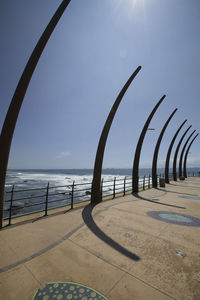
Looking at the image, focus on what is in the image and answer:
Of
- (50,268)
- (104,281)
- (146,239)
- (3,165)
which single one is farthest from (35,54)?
(146,239)

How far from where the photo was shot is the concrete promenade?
2010 millimetres

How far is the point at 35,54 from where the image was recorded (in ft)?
14.8

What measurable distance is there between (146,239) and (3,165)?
457 centimetres

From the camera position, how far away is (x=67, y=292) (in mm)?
1891

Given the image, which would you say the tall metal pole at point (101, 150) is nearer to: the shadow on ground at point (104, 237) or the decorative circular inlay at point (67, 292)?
the shadow on ground at point (104, 237)

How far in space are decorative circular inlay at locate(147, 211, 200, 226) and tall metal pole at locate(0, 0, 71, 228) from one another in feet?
17.7

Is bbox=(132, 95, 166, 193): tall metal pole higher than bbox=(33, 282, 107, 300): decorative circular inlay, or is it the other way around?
bbox=(132, 95, 166, 193): tall metal pole

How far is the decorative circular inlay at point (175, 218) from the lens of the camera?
462 centimetres

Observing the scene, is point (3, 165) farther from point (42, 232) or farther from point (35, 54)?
point (35, 54)

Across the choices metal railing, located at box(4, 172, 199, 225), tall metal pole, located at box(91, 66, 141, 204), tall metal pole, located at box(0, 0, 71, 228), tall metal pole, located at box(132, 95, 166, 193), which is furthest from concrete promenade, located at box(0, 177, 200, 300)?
tall metal pole, located at box(132, 95, 166, 193)

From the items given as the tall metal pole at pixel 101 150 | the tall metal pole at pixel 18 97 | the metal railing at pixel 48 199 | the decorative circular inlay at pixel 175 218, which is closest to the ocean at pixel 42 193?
the metal railing at pixel 48 199

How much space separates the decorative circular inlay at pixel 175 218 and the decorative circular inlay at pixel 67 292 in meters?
3.81

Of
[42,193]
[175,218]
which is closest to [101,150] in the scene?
[175,218]

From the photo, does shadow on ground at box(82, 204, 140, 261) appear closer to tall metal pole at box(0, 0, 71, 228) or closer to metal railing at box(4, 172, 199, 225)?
metal railing at box(4, 172, 199, 225)
